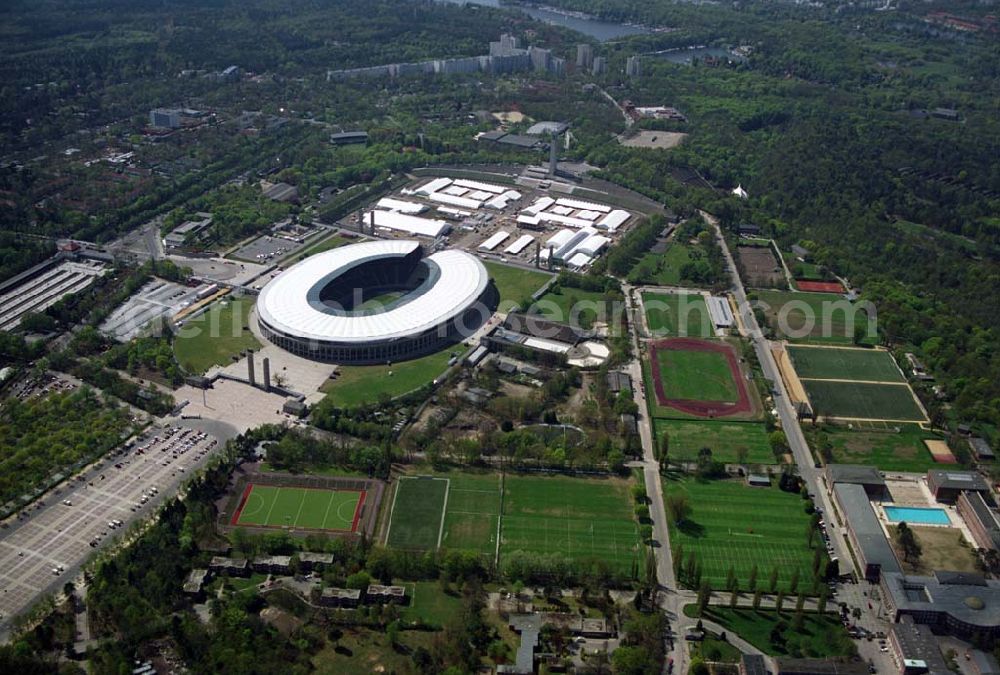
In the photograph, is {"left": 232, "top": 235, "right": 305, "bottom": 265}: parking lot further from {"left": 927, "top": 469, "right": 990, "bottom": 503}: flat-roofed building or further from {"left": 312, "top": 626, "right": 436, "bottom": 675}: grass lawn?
{"left": 927, "top": 469, "right": 990, "bottom": 503}: flat-roofed building

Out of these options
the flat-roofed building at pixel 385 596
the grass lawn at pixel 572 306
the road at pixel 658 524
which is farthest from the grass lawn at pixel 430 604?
the grass lawn at pixel 572 306

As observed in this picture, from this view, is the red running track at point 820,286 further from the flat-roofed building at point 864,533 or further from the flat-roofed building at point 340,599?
the flat-roofed building at point 340,599

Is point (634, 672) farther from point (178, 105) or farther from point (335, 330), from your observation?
point (178, 105)

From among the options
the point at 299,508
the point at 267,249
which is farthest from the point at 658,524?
the point at 267,249

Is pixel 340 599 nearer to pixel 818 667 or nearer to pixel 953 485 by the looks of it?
pixel 818 667

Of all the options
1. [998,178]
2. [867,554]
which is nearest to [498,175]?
[998,178]

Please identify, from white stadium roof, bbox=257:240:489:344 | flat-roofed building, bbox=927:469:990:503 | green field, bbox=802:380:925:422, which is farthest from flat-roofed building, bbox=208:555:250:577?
flat-roofed building, bbox=927:469:990:503
